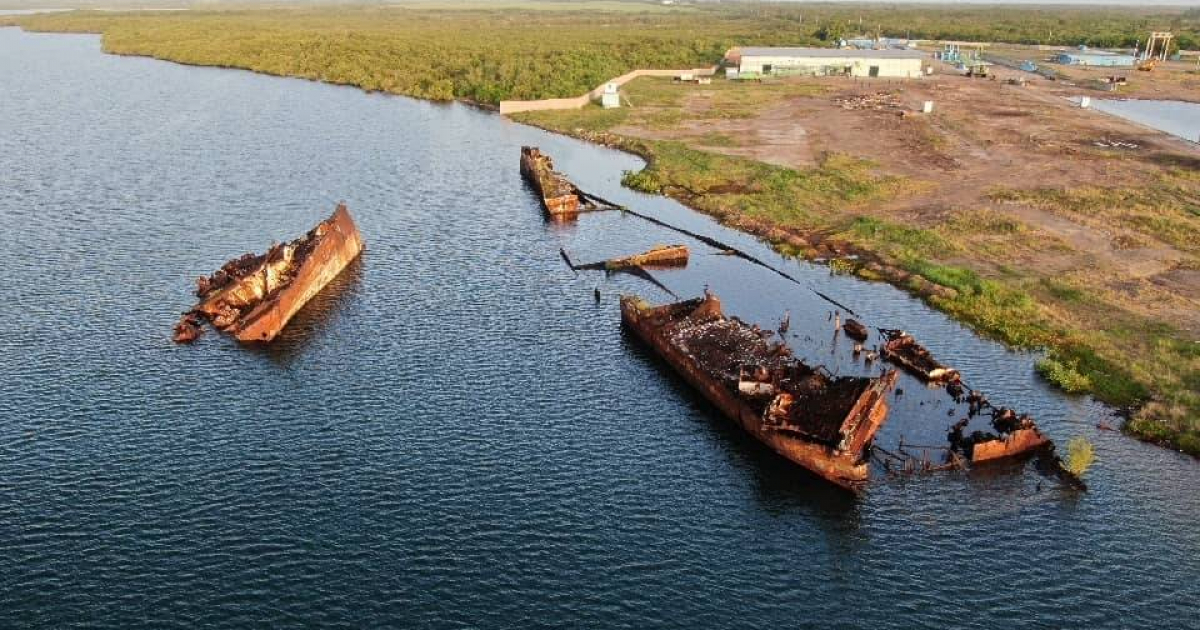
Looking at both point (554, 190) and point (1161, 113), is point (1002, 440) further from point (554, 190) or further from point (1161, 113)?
point (1161, 113)

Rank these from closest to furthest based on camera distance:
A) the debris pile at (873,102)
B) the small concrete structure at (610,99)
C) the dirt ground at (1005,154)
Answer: the dirt ground at (1005,154) < the debris pile at (873,102) < the small concrete structure at (610,99)

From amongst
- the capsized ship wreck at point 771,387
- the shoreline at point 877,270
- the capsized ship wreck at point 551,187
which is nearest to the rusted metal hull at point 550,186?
the capsized ship wreck at point 551,187

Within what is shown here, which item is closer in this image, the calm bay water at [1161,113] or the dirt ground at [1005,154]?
the dirt ground at [1005,154]

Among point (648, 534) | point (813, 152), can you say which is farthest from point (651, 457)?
point (813, 152)

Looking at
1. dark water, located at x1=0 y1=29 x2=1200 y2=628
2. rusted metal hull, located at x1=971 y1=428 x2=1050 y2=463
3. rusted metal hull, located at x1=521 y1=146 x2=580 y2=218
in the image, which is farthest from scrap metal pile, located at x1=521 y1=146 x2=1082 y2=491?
rusted metal hull, located at x1=521 y1=146 x2=580 y2=218

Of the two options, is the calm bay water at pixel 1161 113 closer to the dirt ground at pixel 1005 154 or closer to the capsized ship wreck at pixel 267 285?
the dirt ground at pixel 1005 154

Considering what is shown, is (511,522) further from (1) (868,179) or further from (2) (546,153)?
(2) (546,153)
